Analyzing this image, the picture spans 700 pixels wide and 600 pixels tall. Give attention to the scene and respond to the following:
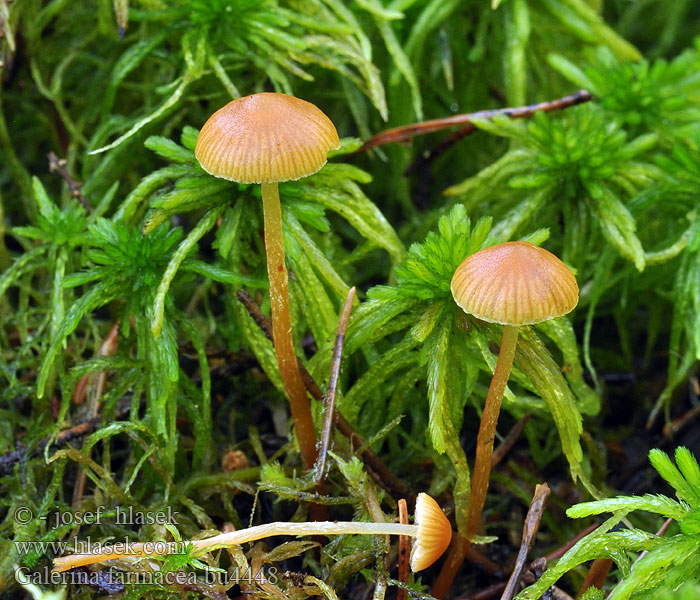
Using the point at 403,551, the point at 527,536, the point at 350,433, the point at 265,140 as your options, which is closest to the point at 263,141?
the point at 265,140

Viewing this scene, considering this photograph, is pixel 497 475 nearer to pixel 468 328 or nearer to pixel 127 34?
pixel 468 328

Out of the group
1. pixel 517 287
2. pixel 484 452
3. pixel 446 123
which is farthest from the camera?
pixel 446 123

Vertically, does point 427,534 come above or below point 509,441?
above

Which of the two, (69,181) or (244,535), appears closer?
(244,535)

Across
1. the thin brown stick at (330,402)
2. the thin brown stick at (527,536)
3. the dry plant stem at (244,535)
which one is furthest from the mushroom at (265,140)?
the thin brown stick at (527,536)

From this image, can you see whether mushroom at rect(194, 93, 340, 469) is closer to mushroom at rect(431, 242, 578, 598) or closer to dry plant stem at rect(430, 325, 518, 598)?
mushroom at rect(431, 242, 578, 598)

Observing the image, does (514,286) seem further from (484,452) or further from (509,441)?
(509,441)
